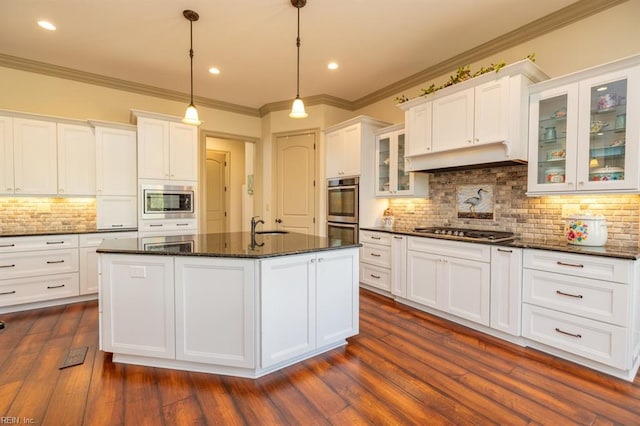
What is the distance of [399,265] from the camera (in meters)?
3.61

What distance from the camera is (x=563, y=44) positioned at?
273 centimetres

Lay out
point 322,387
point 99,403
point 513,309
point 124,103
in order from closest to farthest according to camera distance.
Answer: point 99,403 < point 322,387 < point 513,309 < point 124,103

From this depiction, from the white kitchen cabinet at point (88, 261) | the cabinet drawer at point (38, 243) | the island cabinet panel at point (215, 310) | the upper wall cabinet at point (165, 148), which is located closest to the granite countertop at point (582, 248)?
the island cabinet panel at point (215, 310)

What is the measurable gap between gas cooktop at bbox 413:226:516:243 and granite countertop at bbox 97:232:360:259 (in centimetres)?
121

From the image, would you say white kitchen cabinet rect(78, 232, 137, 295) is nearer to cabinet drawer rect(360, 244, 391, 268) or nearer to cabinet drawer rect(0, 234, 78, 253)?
cabinet drawer rect(0, 234, 78, 253)

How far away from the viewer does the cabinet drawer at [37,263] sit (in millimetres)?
3211

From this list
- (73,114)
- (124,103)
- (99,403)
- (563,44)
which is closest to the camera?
(99,403)

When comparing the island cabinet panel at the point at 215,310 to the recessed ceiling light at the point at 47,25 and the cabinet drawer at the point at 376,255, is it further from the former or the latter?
the recessed ceiling light at the point at 47,25

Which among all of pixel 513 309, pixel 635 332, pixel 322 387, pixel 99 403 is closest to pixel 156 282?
pixel 99 403

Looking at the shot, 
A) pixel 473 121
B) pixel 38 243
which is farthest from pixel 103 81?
pixel 473 121

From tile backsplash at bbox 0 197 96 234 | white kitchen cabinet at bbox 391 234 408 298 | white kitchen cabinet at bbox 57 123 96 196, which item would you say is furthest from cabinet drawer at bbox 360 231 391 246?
tile backsplash at bbox 0 197 96 234

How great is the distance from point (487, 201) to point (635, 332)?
1.58m

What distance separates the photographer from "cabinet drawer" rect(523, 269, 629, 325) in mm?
2061

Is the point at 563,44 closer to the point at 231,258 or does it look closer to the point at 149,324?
the point at 231,258
